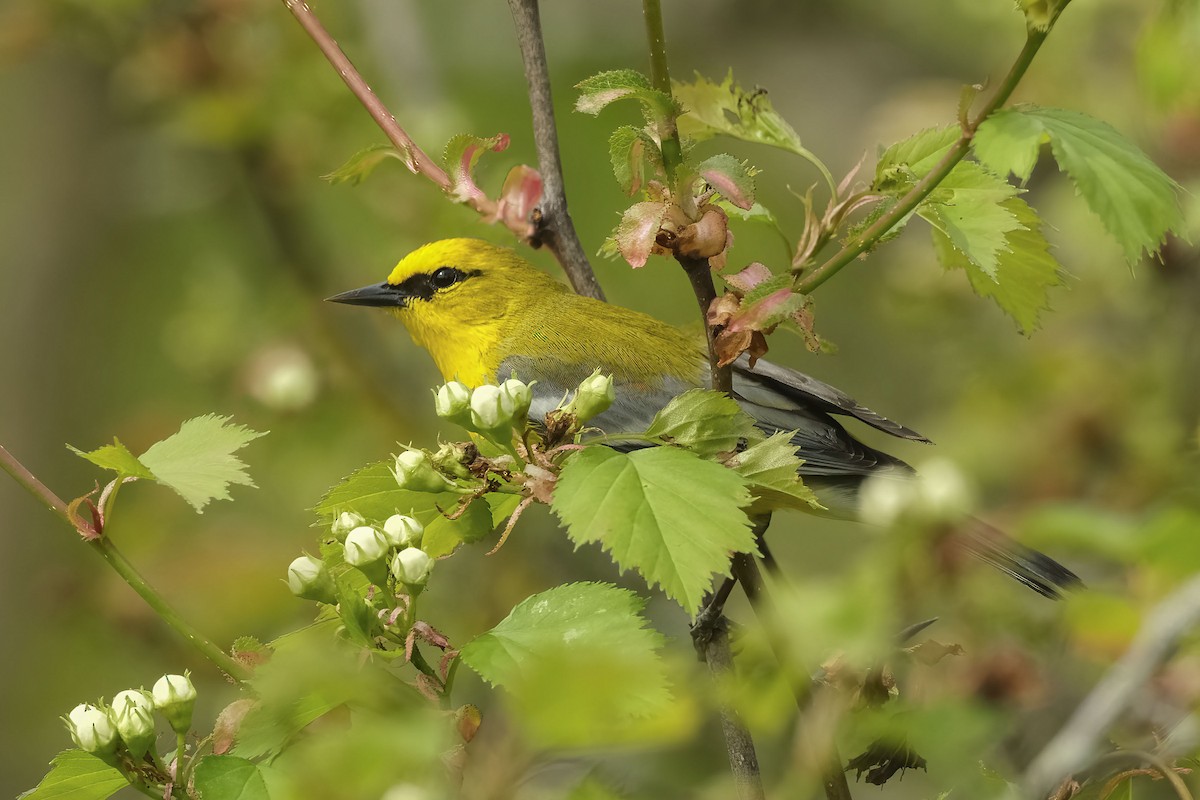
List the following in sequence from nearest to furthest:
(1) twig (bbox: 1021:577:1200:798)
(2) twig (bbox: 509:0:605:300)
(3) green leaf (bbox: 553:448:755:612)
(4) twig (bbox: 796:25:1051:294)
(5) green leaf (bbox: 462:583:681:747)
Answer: (5) green leaf (bbox: 462:583:681:747), (1) twig (bbox: 1021:577:1200:798), (4) twig (bbox: 796:25:1051:294), (3) green leaf (bbox: 553:448:755:612), (2) twig (bbox: 509:0:605:300)

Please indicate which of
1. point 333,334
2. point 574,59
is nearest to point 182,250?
point 574,59

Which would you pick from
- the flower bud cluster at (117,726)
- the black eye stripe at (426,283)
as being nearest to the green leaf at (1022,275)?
the flower bud cluster at (117,726)

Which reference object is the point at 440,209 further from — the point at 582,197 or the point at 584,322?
the point at 582,197

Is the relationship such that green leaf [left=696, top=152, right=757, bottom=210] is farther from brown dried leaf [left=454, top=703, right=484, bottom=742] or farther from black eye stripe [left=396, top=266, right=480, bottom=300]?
black eye stripe [left=396, top=266, right=480, bottom=300]

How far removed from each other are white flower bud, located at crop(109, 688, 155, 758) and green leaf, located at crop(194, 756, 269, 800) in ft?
0.40

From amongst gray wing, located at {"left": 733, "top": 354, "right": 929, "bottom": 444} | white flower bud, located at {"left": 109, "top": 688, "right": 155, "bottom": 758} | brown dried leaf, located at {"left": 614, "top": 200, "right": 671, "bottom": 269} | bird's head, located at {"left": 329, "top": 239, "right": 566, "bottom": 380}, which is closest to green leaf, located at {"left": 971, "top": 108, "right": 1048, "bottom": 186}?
brown dried leaf, located at {"left": 614, "top": 200, "right": 671, "bottom": 269}

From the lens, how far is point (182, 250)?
883 centimetres

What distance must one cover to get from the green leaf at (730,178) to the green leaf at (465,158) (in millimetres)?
434

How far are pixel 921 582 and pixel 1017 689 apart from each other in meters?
0.64

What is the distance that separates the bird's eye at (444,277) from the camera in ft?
11.6

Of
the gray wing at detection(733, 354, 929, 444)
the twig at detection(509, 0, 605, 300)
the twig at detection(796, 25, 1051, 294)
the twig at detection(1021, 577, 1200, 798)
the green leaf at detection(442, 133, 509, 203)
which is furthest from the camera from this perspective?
the gray wing at detection(733, 354, 929, 444)

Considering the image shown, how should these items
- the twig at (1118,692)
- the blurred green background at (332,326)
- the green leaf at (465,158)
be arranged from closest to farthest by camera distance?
the twig at (1118,692) < the green leaf at (465,158) < the blurred green background at (332,326)

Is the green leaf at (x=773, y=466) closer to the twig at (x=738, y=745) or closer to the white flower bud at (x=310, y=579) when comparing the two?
the twig at (x=738, y=745)

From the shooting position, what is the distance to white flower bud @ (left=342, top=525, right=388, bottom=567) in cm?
160
